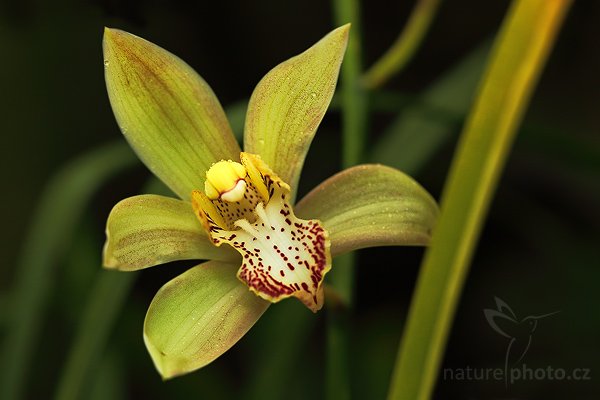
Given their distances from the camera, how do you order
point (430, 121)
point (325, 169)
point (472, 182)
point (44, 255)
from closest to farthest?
point (472, 182), point (44, 255), point (430, 121), point (325, 169)

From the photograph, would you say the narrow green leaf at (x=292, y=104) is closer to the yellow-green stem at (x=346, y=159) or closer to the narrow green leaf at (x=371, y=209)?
the narrow green leaf at (x=371, y=209)

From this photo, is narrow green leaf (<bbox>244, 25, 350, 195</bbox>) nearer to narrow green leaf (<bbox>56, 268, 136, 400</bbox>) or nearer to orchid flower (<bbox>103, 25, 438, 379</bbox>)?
orchid flower (<bbox>103, 25, 438, 379</bbox>)

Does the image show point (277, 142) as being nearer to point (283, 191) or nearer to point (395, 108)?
point (283, 191)

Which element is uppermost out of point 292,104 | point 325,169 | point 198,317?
point 292,104

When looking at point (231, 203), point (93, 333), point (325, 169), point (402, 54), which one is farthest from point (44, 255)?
point (325, 169)


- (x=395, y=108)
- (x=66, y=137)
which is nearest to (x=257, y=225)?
(x=395, y=108)

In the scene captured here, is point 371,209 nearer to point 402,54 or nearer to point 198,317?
point 198,317
